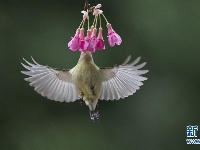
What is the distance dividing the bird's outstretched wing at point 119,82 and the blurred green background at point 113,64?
11.0 ft

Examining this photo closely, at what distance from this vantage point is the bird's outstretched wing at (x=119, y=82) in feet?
15.5

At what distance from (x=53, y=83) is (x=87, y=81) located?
46cm

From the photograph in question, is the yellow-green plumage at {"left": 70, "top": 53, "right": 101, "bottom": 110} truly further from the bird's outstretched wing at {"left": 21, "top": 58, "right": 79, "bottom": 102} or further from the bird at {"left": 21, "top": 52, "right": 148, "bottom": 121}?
the bird's outstretched wing at {"left": 21, "top": 58, "right": 79, "bottom": 102}

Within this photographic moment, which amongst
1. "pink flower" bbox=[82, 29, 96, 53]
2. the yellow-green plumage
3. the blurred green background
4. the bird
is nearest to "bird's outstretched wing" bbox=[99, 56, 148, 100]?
the bird

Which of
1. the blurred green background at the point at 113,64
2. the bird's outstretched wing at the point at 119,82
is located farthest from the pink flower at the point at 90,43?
the blurred green background at the point at 113,64

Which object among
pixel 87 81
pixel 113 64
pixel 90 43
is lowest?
pixel 87 81

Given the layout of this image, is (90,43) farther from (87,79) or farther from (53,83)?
(53,83)

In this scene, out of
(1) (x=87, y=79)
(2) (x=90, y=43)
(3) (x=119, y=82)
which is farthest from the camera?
(3) (x=119, y=82)

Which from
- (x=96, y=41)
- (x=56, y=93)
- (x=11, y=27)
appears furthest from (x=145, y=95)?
(x=96, y=41)

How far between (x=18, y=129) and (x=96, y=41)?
15.2 ft

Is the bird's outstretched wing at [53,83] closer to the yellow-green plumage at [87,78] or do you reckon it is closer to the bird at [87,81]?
the bird at [87,81]

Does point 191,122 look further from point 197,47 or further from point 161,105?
point 197,47

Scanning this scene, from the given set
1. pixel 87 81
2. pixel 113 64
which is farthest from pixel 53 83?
pixel 113 64

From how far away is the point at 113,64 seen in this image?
845 centimetres
